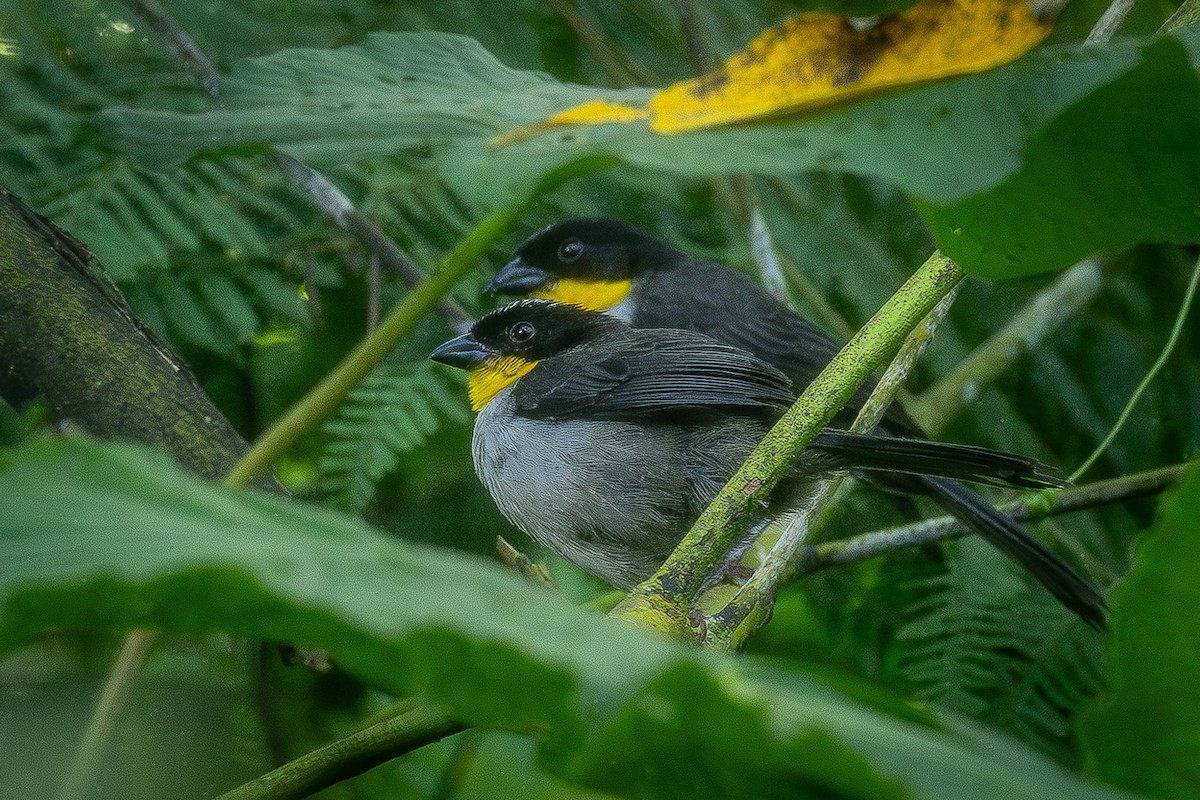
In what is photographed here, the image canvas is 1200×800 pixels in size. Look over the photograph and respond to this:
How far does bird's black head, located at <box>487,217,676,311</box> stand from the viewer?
447cm

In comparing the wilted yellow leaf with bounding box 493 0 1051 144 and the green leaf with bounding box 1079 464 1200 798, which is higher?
the wilted yellow leaf with bounding box 493 0 1051 144

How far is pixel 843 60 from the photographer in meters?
1.42

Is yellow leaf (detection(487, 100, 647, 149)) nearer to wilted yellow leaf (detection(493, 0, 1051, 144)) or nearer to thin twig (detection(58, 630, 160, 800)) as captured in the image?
wilted yellow leaf (detection(493, 0, 1051, 144))

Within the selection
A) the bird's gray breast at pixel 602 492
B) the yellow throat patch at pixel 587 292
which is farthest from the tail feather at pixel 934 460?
the yellow throat patch at pixel 587 292

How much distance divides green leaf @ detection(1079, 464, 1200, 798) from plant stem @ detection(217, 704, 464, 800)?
0.90m

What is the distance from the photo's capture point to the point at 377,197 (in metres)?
3.92

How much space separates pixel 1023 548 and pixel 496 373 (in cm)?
171

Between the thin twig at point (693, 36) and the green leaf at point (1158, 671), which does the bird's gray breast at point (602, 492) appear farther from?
the green leaf at point (1158, 671)

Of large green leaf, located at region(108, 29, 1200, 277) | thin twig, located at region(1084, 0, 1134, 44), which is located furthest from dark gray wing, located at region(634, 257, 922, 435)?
large green leaf, located at region(108, 29, 1200, 277)

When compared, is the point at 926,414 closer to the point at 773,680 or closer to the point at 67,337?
the point at 67,337

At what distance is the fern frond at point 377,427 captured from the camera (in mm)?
3260

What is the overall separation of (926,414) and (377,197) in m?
2.02

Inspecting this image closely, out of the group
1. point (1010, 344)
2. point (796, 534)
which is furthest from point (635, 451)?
point (1010, 344)

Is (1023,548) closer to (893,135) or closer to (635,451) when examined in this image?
(635,451)
